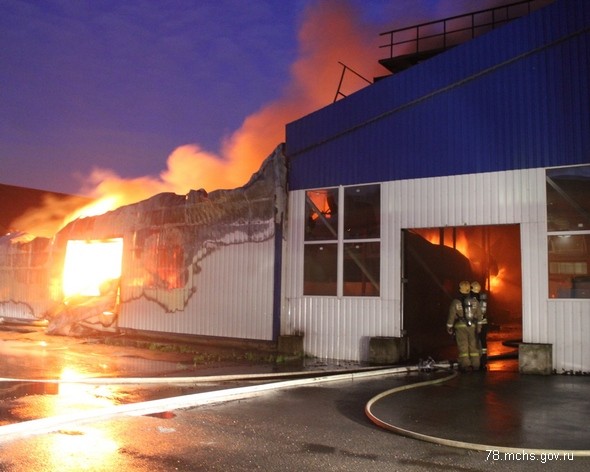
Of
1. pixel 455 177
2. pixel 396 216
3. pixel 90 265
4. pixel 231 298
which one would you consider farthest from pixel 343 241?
pixel 90 265

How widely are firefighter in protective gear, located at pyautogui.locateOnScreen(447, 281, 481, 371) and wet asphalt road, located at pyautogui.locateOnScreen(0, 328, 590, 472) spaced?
2911mm

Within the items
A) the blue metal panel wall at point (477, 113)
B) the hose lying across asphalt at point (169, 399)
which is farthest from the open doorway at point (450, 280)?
the hose lying across asphalt at point (169, 399)

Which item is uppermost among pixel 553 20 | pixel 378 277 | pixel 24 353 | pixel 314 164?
pixel 553 20

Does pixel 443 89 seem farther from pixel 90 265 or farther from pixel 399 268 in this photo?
pixel 90 265

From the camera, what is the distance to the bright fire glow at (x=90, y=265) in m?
18.6

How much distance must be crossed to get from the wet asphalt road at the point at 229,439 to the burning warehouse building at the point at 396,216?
14.1 feet

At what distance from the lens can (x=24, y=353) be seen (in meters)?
13.9

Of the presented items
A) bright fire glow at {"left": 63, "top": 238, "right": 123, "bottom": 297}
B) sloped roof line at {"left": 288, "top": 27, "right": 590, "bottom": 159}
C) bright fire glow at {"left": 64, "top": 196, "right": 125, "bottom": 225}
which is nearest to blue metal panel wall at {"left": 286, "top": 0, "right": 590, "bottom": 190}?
sloped roof line at {"left": 288, "top": 27, "right": 590, "bottom": 159}

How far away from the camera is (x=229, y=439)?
6156mm

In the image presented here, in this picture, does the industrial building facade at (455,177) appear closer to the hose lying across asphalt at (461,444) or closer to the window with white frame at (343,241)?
the window with white frame at (343,241)

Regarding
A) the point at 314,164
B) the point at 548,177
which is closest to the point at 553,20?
the point at 548,177

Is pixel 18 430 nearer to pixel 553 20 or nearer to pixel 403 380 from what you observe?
→ pixel 403 380

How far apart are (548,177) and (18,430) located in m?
9.98

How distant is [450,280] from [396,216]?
16.8ft
